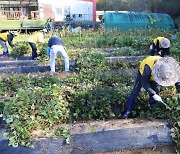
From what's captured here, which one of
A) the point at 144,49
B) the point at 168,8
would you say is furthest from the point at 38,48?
the point at 168,8

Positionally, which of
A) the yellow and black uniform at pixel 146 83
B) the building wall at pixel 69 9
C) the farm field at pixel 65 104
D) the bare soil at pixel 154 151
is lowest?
the bare soil at pixel 154 151

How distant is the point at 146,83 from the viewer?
15.2ft

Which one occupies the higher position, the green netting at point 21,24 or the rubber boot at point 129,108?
the green netting at point 21,24

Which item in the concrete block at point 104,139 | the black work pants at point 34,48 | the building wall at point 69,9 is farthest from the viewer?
the building wall at point 69,9

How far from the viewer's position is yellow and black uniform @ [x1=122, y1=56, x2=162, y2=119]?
15.0 feet

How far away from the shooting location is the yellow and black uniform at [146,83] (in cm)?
456

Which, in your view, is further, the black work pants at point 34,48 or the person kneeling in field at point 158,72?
the black work pants at point 34,48

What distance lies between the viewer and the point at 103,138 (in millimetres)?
4516

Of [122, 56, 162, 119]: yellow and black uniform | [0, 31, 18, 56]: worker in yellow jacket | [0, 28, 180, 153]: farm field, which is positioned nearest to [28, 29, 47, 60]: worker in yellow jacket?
[0, 31, 18, 56]: worker in yellow jacket

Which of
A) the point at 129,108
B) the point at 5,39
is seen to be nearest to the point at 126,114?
the point at 129,108

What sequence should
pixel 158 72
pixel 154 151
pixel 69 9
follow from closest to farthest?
1. pixel 158 72
2. pixel 154 151
3. pixel 69 9

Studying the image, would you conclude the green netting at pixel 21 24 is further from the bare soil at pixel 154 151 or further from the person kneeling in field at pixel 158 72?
the bare soil at pixel 154 151

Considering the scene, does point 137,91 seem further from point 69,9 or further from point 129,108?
point 69,9

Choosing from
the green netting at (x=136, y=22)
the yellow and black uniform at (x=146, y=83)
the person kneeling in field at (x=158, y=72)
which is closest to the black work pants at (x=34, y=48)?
the yellow and black uniform at (x=146, y=83)
